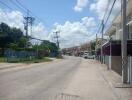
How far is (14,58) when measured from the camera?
2338 inches

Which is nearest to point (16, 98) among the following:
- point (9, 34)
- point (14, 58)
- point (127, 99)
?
point (127, 99)

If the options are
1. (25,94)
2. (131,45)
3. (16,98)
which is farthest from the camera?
(131,45)

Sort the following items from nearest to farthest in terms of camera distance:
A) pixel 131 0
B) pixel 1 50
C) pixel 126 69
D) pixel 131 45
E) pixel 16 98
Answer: pixel 16 98 → pixel 126 69 → pixel 131 0 → pixel 131 45 → pixel 1 50

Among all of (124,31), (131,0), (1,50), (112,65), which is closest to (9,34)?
(1,50)

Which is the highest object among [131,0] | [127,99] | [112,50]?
[131,0]

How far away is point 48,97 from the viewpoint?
13.3 metres

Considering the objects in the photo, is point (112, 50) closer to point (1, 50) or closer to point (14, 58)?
point (14, 58)

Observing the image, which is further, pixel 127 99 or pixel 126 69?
pixel 126 69

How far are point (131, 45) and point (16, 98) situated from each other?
82.0 feet

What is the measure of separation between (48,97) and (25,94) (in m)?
1.21

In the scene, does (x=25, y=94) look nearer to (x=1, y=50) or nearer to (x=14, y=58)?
(x=14, y=58)

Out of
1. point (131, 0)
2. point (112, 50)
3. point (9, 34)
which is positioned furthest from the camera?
point (9, 34)

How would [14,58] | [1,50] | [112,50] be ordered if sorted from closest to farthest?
[112,50]
[14,58]
[1,50]

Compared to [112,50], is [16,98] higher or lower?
lower
